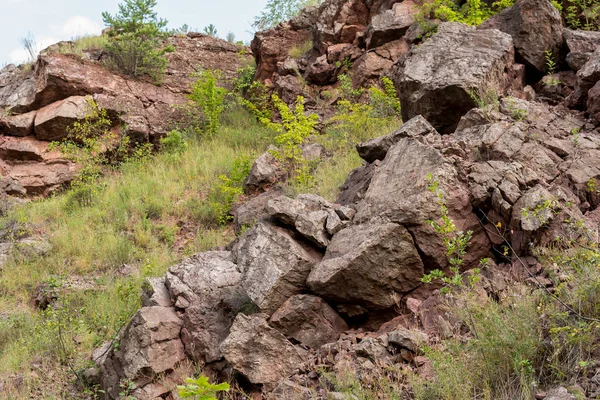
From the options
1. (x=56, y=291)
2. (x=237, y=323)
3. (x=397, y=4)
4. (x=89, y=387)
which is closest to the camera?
(x=237, y=323)

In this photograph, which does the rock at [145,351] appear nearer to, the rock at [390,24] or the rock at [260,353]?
the rock at [260,353]

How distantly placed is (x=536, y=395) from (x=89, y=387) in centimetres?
456

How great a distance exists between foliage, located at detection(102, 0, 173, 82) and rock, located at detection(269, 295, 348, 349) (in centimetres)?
1217

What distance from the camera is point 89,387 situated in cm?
588

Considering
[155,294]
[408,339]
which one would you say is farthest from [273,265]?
[408,339]

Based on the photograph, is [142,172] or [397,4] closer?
[142,172]

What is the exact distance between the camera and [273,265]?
18.5 feet

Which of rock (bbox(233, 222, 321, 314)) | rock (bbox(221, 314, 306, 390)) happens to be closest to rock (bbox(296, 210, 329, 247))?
rock (bbox(233, 222, 321, 314))

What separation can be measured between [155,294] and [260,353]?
5.37 ft

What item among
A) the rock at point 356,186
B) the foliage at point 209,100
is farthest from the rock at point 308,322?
the foliage at point 209,100

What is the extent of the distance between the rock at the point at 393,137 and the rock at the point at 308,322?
253cm

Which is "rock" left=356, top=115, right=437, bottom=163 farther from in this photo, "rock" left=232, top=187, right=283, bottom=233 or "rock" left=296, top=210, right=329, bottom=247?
"rock" left=232, top=187, right=283, bottom=233

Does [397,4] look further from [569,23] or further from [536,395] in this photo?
[536,395]

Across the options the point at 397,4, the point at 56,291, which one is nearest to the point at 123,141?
the point at 56,291
